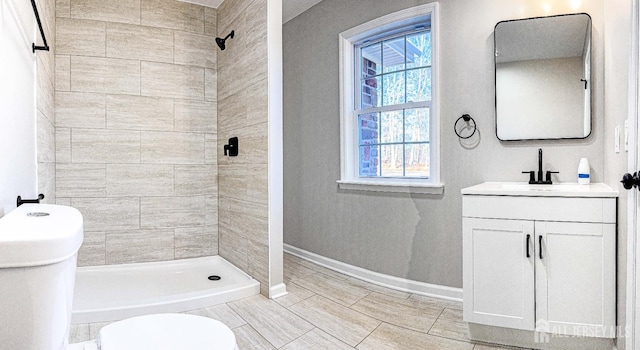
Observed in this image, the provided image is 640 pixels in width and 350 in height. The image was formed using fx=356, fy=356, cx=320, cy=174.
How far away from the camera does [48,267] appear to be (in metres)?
0.77

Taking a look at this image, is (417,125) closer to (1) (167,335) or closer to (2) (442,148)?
(2) (442,148)

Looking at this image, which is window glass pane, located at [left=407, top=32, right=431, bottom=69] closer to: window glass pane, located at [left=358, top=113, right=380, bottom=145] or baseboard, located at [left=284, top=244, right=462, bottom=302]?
window glass pane, located at [left=358, top=113, right=380, bottom=145]

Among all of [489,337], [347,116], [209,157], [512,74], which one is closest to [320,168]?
[347,116]

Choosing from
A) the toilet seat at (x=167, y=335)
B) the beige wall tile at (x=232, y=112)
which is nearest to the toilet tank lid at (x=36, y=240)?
the toilet seat at (x=167, y=335)

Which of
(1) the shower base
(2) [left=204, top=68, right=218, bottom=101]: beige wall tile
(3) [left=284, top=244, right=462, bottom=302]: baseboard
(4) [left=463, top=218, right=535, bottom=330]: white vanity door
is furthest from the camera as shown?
(2) [left=204, top=68, right=218, bottom=101]: beige wall tile

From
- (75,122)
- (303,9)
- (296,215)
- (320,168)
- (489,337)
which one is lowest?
(489,337)

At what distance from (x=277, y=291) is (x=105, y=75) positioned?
88.3 inches

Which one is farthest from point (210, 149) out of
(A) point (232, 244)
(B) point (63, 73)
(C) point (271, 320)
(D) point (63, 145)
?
(C) point (271, 320)

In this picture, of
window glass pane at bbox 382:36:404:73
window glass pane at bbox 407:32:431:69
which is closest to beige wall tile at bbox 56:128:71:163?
window glass pane at bbox 382:36:404:73

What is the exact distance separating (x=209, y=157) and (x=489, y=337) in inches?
103

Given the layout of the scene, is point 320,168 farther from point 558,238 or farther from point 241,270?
point 558,238

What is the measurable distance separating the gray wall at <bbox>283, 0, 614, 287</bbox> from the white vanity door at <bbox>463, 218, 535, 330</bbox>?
57cm

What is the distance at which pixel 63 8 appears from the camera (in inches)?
111

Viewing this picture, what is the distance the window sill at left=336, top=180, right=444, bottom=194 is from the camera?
2.52 metres
